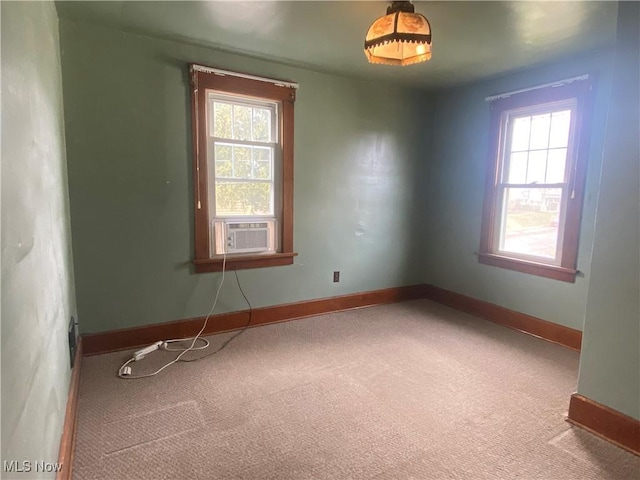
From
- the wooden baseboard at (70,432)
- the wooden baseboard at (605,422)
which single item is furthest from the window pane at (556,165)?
the wooden baseboard at (70,432)

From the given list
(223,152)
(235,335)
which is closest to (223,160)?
(223,152)

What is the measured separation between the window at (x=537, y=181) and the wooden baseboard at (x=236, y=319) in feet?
3.63

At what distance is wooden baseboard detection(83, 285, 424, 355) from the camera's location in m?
2.81

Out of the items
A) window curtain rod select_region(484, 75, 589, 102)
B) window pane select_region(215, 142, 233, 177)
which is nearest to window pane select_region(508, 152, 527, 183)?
window curtain rod select_region(484, 75, 589, 102)

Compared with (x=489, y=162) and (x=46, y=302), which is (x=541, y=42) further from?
(x=46, y=302)

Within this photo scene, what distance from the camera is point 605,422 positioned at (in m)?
1.89

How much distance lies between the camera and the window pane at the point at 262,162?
3.31 meters

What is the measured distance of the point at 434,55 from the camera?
118 inches

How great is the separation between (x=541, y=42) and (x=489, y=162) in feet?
3.91

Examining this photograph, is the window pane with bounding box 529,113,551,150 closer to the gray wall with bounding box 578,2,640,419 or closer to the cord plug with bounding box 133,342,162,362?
the gray wall with bounding box 578,2,640,419

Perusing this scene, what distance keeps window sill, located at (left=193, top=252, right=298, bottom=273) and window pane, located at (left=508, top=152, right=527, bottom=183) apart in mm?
2192

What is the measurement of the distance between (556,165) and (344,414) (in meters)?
2.71

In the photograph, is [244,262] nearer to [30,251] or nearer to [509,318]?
[30,251]

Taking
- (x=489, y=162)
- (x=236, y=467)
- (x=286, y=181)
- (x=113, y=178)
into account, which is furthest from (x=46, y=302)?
(x=489, y=162)
